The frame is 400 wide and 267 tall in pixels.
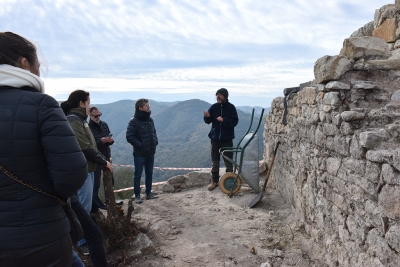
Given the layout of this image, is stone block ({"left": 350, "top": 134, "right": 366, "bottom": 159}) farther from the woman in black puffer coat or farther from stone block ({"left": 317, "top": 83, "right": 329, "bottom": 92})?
the woman in black puffer coat

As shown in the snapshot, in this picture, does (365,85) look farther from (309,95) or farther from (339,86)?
(309,95)

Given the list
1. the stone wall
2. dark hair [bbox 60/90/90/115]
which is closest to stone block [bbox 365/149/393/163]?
the stone wall

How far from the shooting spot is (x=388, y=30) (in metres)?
3.32

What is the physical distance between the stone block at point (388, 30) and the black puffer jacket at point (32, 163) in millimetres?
3471

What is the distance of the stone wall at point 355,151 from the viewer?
2090mm

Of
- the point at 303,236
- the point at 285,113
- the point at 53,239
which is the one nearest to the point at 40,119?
the point at 53,239

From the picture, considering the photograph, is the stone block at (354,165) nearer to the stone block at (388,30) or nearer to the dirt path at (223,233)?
the dirt path at (223,233)

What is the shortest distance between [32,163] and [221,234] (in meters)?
3.01

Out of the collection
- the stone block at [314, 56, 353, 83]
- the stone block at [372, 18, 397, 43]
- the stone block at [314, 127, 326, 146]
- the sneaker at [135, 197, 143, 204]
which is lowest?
the sneaker at [135, 197, 143, 204]

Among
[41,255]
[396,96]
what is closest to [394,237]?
[396,96]

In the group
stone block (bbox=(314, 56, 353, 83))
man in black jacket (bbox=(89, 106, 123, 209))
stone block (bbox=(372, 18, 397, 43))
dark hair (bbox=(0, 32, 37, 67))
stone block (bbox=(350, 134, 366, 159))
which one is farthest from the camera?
man in black jacket (bbox=(89, 106, 123, 209))

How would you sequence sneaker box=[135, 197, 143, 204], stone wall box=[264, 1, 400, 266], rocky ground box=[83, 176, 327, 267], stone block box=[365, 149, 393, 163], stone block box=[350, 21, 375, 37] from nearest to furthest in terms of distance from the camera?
stone block box=[365, 149, 393, 163], stone wall box=[264, 1, 400, 266], rocky ground box=[83, 176, 327, 267], stone block box=[350, 21, 375, 37], sneaker box=[135, 197, 143, 204]

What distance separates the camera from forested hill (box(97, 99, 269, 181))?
77812 millimetres

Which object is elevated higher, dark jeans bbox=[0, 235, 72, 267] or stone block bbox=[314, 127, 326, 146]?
stone block bbox=[314, 127, 326, 146]
